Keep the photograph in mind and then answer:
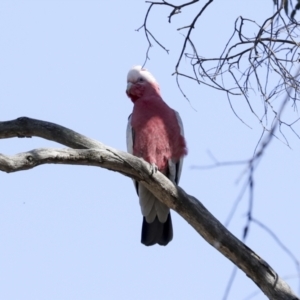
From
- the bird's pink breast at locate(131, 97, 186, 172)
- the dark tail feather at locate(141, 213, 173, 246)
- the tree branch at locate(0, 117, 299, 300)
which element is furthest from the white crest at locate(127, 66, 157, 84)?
the tree branch at locate(0, 117, 299, 300)

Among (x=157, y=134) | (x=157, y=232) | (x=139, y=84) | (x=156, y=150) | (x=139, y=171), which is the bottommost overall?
(x=139, y=171)

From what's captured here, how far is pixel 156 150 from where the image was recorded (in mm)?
4602

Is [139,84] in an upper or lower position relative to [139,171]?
upper

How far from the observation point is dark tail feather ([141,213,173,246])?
4.68 m

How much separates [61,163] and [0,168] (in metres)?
0.35

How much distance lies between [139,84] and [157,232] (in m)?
1.28

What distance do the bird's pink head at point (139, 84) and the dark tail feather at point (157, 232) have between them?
42.5 inches

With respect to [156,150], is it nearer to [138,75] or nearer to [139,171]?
[138,75]

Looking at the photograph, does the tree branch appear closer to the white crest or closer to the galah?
the galah

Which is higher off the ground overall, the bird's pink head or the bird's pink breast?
the bird's pink head

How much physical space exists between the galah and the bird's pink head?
28cm

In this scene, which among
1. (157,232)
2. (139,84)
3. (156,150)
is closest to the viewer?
(156,150)

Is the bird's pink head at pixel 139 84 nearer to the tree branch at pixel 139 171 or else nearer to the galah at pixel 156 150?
the galah at pixel 156 150

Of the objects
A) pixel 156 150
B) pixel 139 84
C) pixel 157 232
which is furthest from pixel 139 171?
pixel 139 84
